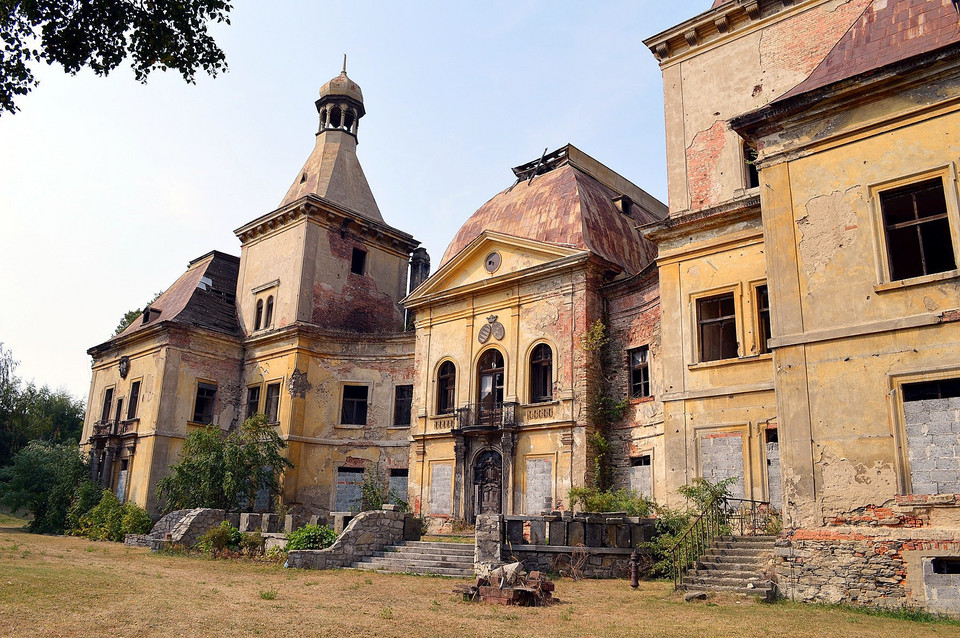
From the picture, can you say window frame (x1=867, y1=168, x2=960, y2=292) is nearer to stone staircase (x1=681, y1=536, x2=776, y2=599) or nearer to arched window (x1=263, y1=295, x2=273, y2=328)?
stone staircase (x1=681, y1=536, x2=776, y2=599)

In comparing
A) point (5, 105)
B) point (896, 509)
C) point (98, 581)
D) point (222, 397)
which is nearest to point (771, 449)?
point (896, 509)

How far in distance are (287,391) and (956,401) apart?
23.3 metres

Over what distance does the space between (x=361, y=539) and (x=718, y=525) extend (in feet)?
27.9

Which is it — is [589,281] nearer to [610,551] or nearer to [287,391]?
[610,551]

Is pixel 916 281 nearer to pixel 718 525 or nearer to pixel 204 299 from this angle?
pixel 718 525

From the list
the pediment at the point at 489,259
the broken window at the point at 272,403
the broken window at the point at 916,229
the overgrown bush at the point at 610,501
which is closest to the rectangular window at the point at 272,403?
the broken window at the point at 272,403

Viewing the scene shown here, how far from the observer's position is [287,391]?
95.7ft

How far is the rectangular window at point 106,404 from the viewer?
3359 centimetres

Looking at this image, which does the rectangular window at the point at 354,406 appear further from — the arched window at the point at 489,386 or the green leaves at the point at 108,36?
the green leaves at the point at 108,36

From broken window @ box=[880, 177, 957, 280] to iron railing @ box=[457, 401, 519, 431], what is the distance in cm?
1264

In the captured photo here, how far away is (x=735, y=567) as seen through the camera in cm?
1340

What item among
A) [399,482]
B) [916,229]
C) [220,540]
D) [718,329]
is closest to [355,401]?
[399,482]

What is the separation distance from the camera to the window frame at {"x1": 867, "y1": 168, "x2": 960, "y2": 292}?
38.2 feet

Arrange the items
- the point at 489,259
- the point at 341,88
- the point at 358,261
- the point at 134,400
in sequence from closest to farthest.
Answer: the point at 489,259
the point at 134,400
the point at 358,261
the point at 341,88
